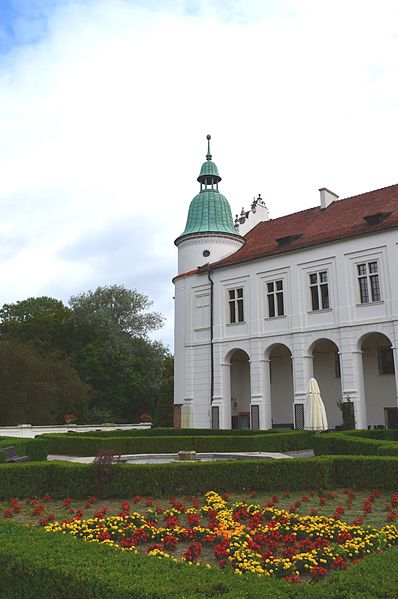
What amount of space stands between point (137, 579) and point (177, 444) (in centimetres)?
1659

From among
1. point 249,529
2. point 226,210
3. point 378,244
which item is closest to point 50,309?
point 226,210

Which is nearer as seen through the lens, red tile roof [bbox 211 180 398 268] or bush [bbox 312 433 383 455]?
bush [bbox 312 433 383 455]

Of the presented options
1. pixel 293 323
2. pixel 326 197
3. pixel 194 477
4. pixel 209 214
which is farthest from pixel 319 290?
pixel 194 477

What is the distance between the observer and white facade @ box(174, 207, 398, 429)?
29.1 metres

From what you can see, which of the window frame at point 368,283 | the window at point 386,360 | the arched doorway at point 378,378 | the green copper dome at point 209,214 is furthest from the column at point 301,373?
the green copper dome at point 209,214

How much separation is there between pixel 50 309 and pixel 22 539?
60631 mm

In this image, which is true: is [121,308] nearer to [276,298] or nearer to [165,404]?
[165,404]

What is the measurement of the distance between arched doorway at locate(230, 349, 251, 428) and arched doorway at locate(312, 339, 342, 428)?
5.24 meters

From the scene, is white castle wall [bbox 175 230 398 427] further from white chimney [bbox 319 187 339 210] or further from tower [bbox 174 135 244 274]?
white chimney [bbox 319 187 339 210]

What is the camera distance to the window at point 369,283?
1148 inches

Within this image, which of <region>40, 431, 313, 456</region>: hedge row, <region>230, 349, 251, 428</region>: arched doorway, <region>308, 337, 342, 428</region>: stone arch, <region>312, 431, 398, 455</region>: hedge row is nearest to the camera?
<region>312, 431, 398, 455</region>: hedge row

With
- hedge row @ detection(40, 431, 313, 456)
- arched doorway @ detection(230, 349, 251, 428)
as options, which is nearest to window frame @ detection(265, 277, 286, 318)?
arched doorway @ detection(230, 349, 251, 428)

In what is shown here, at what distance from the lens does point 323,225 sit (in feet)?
111

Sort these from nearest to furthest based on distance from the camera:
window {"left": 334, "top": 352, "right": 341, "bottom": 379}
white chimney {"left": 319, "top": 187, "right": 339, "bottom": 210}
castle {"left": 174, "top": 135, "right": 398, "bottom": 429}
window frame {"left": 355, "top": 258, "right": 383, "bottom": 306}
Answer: window frame {"left": 355, "top": 258, "right": 383, "bottom": 306}, castle {"left": 174, "top": 135, "right": 398, "bottom": 429}, window {"left": 334, "top": 352, "right": 341, "bottom": 379}, white chimney {"left": 319, "top": 187, "right": 339, "bottom": 210}
